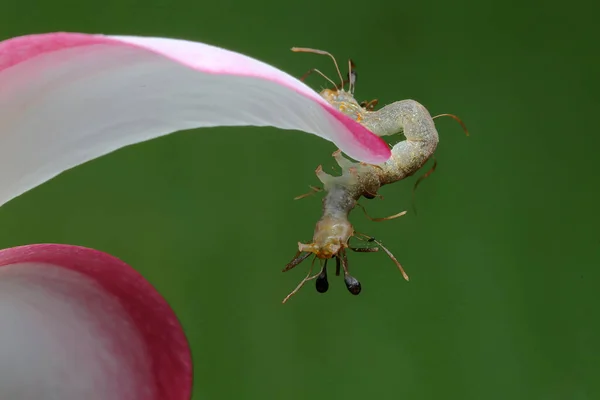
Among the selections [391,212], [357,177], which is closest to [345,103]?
[357,177]

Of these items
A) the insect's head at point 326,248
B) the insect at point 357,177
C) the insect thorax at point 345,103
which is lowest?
the insect's head at point 326,248

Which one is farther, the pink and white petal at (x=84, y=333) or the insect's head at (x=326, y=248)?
the insect's head at (x=326, y=248)

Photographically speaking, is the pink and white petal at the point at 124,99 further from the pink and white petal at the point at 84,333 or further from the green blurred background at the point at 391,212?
the green blurred background at the point at 391,212

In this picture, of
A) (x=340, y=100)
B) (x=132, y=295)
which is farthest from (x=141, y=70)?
(x=340, y=100)

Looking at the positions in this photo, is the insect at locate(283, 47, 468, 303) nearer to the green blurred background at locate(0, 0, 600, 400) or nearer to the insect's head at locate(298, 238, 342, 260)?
the insect's head at locate(298, 238, 342, 260)

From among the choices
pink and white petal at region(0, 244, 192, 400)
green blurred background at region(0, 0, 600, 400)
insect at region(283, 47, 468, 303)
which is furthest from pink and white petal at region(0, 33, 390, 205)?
green blurred background at region(0, 0, 600, 400)

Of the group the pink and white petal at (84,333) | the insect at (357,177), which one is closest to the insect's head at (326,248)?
the insect at (357,177)

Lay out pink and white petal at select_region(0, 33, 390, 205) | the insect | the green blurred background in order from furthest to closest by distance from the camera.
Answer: the green blurred background → the insect → pink and white petal at select_region(0, 33, 390, 205)

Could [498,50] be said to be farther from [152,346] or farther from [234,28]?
[152,346]
